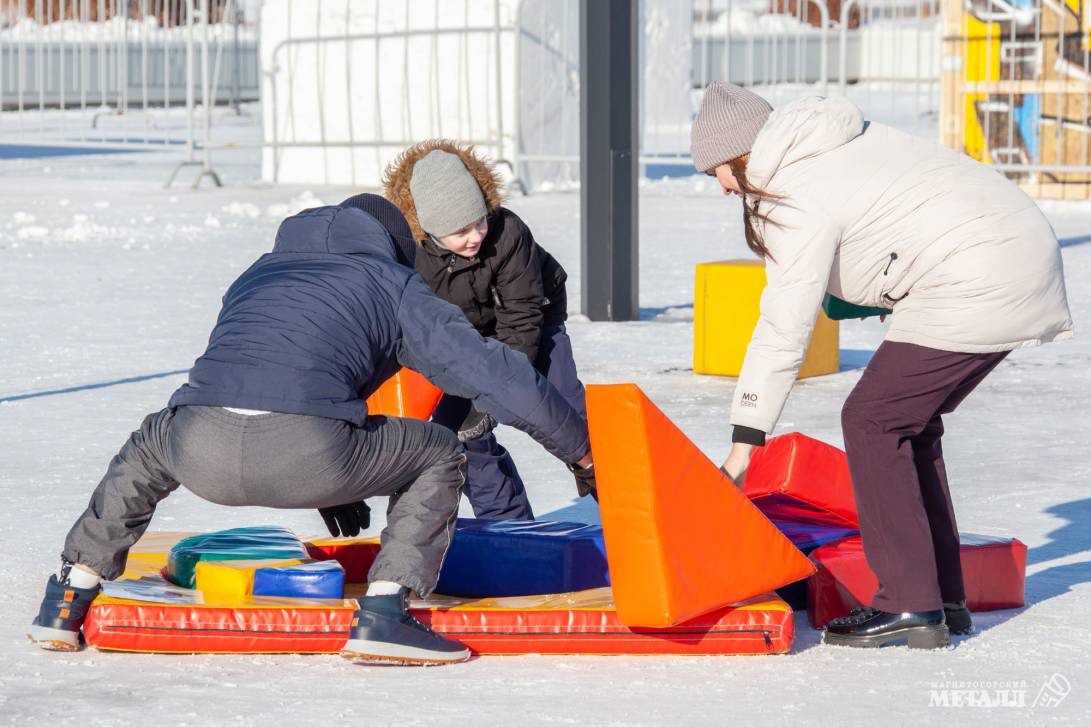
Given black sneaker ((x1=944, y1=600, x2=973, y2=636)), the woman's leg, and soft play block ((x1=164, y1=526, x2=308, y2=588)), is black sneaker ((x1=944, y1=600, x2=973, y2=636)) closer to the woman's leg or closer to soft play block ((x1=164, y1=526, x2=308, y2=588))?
the woman's leg

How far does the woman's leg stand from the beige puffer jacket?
0.06 metres

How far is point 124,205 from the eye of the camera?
15.7 meters

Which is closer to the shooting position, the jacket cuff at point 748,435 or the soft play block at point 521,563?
the jacket cuff at point 748,435

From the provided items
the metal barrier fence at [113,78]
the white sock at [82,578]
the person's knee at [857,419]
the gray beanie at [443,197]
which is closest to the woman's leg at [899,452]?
the person's knee at [857,419]

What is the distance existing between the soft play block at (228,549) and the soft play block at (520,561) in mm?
109

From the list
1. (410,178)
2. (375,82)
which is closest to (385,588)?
(410,178)

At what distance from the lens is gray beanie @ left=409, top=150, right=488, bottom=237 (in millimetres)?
4082

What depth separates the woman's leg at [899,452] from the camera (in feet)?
12.4

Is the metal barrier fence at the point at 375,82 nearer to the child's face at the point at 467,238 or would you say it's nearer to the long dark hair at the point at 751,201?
the child's face at the point at 467,238

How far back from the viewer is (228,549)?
4.21m

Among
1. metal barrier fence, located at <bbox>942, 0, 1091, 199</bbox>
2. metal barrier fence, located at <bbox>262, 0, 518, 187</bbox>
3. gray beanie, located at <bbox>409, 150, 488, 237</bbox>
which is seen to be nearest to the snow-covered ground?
gray beanie, located at <bbox>409, 150, 488, 237</bbox>

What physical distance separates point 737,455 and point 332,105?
14.1 m

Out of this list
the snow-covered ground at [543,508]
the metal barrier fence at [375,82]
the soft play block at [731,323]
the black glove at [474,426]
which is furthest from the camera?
the metal barrier fence at [375,82]

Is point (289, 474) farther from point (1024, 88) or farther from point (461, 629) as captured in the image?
point (1024, 88)
